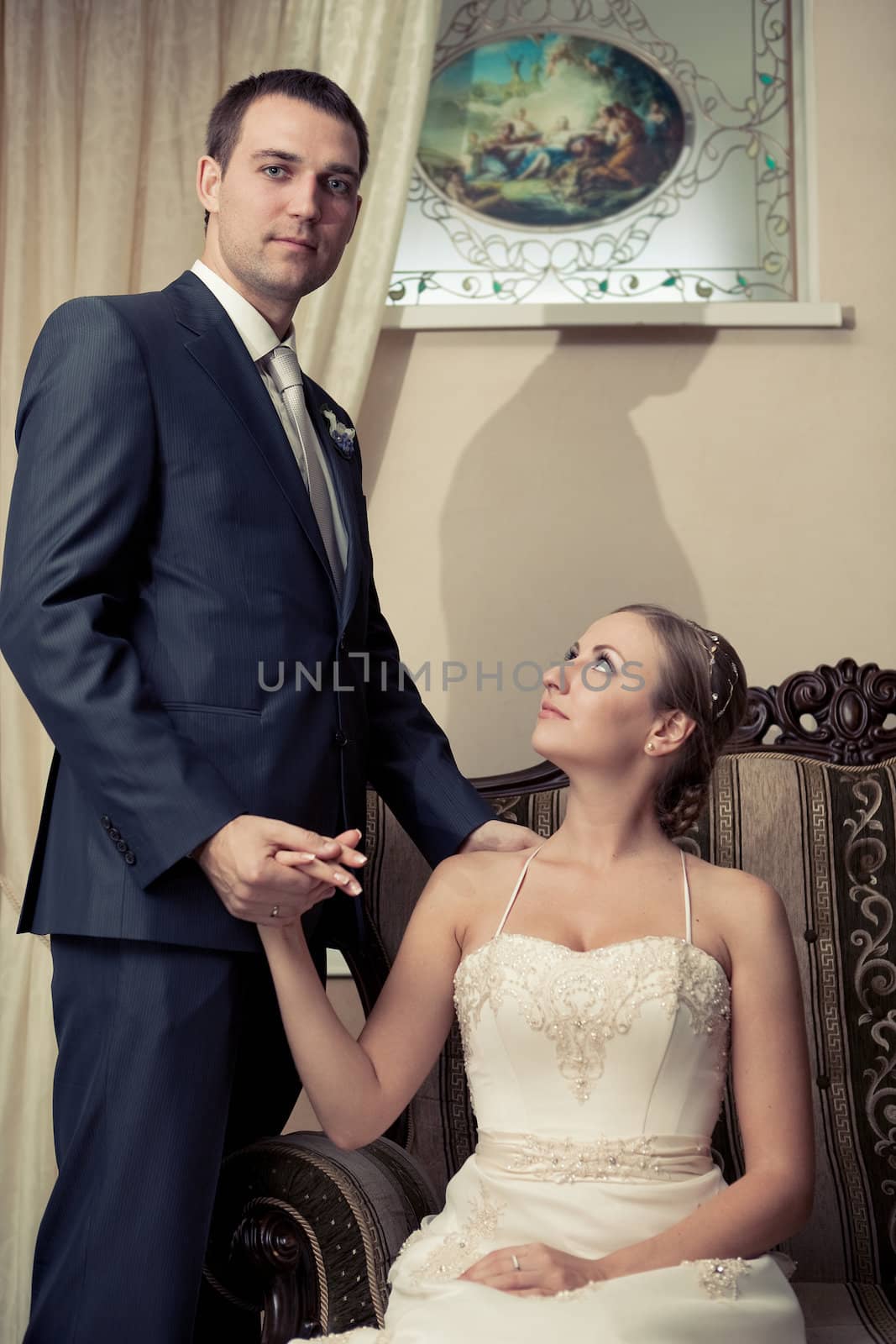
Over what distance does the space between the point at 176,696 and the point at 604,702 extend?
0.64 metres

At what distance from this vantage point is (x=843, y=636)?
3113 mm

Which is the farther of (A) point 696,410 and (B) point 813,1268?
(A) point 696,410

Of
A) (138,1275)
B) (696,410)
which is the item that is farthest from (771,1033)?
(696,410)

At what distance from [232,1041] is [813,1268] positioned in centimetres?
118

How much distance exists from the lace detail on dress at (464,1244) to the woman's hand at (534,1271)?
56mm

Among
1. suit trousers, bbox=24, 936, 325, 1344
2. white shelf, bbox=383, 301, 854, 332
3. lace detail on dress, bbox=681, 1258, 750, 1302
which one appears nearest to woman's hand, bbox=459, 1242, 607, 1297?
lace detail on dress, bbox=681, 1258, 750, 1302

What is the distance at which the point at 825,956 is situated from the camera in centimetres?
244

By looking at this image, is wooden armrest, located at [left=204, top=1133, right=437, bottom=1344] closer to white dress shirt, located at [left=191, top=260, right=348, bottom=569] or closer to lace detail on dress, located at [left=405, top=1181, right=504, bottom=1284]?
lace detail on dress, located at [left=405, top=1181, right=504, bottom=1284]

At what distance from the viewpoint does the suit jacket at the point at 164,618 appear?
1.62 m

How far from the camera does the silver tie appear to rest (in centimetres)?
198

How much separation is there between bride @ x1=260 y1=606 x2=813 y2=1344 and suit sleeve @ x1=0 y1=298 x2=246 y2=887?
0.19 meters

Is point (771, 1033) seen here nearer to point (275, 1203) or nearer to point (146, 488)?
point (275, 1203)

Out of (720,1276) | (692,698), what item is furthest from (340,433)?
(720,1276)

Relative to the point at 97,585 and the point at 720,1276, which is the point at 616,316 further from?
the point at 720,1276
